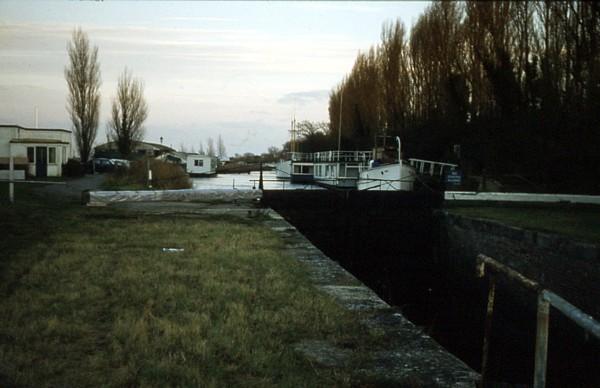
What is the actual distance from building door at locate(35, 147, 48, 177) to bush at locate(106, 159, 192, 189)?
205 inches

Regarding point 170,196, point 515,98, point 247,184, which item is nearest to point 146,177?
point 170,196

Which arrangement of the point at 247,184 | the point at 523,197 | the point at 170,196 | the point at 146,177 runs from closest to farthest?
1. the point at 170,196
2. the point at 523,197
3. the point at 146,177
4. the point at 247,184

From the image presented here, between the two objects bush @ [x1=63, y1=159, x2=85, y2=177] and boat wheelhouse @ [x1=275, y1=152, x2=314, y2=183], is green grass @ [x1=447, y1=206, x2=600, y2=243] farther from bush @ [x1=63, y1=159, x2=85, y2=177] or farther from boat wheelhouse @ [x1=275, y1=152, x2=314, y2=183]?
boat wheelhouse @ [x1=275, y1=152, x2=314, y2=183]

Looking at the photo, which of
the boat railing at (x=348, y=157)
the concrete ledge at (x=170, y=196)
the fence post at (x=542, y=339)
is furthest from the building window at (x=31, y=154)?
the fence post at (x=542, y=339)

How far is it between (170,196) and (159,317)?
14.1 m

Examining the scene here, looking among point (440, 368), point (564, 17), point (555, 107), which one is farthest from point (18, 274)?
point (555, 107)

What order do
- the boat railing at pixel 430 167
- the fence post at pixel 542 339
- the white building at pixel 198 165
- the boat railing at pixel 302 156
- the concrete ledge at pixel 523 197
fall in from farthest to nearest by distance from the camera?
the white building at pixel 198 165, the boat railing at pixel 302 156, the boat railing at pixel 430 167, the concrete ledge at pixel 523 197, the fence post at pixel 542 339

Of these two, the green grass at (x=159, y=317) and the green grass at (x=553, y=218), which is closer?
the green grass at (x=159, y=317)

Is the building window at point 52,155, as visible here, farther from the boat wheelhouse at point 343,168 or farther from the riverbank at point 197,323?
the riverbank at point 197,323

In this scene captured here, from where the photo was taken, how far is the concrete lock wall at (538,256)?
28.5ft

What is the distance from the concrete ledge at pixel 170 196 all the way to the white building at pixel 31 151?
14.4 metres

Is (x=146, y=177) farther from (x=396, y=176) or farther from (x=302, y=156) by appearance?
(x=302, y=156)

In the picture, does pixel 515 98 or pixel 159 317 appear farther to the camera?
pixel 515 98

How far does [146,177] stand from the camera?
2511 cm
